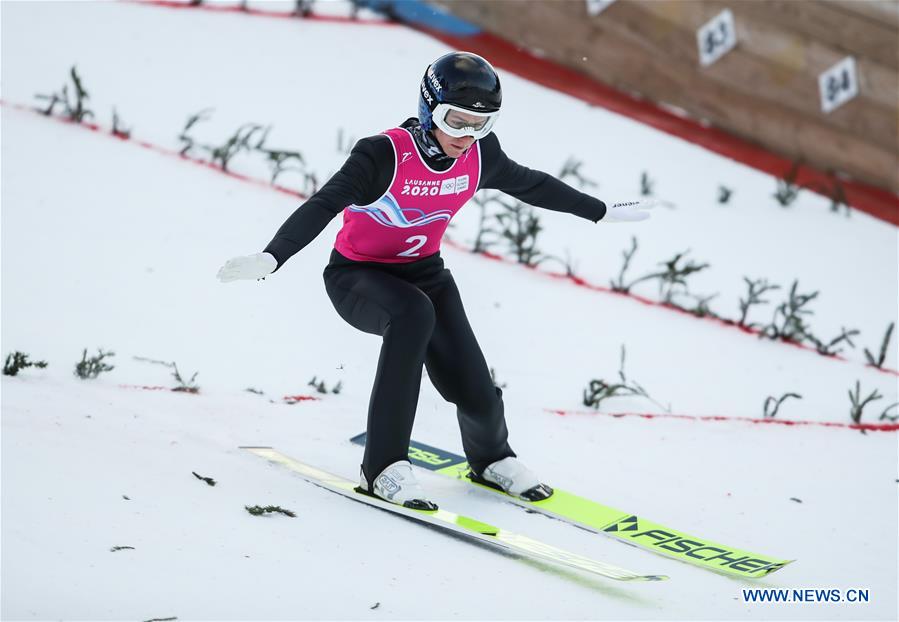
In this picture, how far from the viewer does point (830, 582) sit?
380 centimetres

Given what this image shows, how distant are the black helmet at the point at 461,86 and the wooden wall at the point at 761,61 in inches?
221

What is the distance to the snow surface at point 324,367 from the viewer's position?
324cm

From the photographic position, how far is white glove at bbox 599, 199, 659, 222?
4.51 m

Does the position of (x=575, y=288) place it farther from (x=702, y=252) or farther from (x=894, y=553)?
(x=894, y=553)

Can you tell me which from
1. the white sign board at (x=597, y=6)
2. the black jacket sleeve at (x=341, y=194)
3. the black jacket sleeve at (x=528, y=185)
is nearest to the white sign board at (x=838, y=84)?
the white sign board at (x=597, y=6)

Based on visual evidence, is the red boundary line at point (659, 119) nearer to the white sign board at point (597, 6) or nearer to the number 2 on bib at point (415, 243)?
the white sign board at point (597, 6)

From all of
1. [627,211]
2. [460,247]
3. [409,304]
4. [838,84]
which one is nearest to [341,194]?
[409,304]

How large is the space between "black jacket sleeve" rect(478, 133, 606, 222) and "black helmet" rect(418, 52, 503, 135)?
314 mm

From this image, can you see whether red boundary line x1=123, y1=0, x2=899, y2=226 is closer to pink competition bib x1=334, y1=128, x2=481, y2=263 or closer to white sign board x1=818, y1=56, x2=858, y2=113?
white sign board x1=818, y1=56, x2=858, y2=113

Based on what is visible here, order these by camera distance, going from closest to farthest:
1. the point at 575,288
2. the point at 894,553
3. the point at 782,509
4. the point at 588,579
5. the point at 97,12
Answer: the point at 588,579, the point at 894,553, the point at 782,509, the point at 575,288, the point at 97,12

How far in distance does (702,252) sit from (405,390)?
3.90 metres

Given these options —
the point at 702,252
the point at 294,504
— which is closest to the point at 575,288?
the point at 702,252

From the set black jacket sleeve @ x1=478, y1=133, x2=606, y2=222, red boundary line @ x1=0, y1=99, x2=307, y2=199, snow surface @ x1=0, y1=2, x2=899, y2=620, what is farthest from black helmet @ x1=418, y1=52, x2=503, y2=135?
red boundary line @ x1=0, y1=99, x2=307, y2=199

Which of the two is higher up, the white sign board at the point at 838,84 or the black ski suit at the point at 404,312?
the white sign board at the point at 838,84
